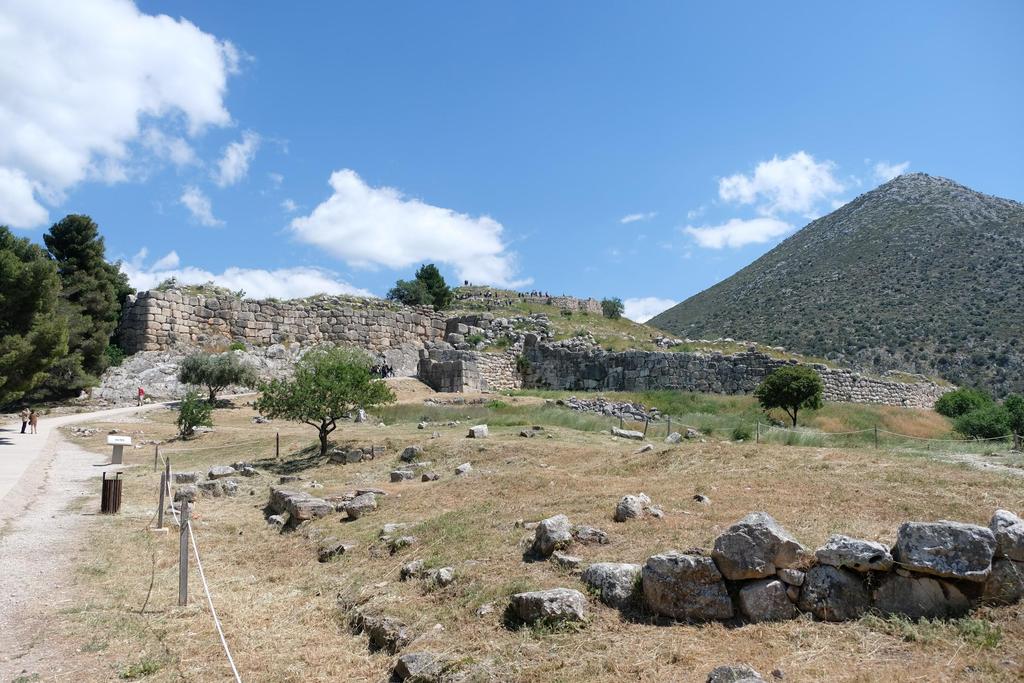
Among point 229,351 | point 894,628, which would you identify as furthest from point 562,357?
point 894,628

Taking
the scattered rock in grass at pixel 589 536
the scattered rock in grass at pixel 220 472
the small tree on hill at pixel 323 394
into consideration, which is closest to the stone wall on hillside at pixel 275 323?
the small tree on hill at pixel 323 394

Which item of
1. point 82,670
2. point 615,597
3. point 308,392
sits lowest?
point 82,670

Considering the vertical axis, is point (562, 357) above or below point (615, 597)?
above

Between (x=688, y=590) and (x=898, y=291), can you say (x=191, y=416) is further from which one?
(x=898, y=291)

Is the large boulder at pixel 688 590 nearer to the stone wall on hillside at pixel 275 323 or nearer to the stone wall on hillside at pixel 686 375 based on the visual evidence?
the stone wall on hillside at pixel 686 375

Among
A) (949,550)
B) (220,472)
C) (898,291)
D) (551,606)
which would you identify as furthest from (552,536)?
(898,291)

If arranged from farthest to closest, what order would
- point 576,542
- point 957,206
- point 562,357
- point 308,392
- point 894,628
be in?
point 957,206 < point 562,357 < point 308,392 < point 576,542 < point 894,628

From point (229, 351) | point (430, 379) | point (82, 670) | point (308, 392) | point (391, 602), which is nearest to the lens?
point (82, 670)

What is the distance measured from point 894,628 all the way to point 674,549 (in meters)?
2.29

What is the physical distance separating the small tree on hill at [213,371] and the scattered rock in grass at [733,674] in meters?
28.3

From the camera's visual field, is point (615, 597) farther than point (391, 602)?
No

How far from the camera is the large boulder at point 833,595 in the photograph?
231 inches

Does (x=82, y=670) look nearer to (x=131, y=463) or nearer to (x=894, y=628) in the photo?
(x=894, y=628)

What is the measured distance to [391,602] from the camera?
7391 mm
